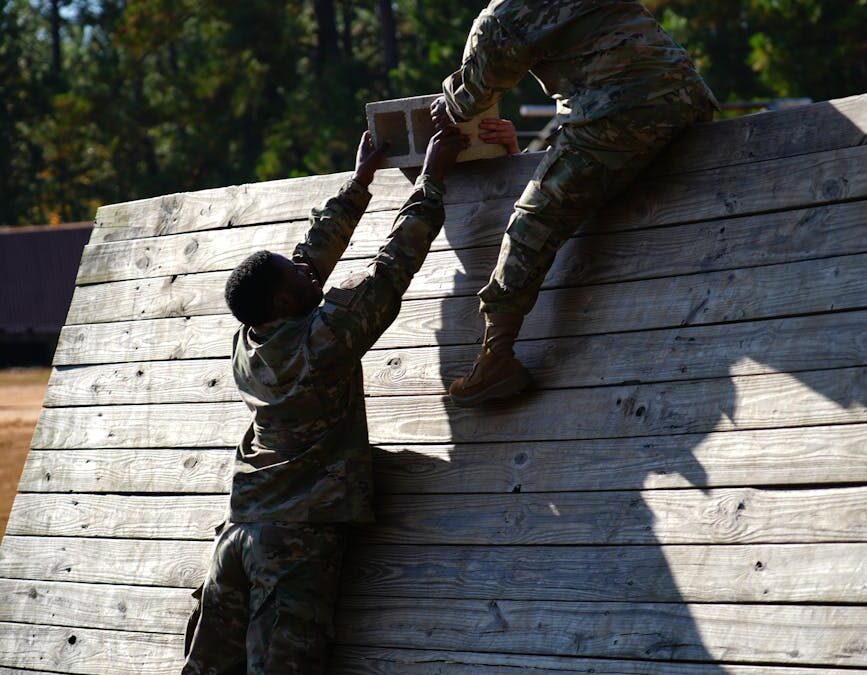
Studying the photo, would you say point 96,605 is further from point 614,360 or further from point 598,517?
point 614,360

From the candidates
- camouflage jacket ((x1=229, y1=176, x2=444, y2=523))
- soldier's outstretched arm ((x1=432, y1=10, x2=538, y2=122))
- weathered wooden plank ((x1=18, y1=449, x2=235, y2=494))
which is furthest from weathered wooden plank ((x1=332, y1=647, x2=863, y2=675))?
soldier's outstretched arm ((x1=432, y1=10, x2=538, y2=122))

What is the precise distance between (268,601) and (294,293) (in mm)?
1011

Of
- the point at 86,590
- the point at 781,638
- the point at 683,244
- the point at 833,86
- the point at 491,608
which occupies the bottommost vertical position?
the point at 833,86

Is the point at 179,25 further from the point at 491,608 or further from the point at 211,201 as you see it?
the point at 491,608

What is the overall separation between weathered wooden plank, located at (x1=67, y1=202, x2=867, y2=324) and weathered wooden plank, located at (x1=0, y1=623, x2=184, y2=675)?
141 cm

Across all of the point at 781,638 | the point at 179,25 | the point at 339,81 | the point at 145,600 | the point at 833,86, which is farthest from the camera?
the point at 179,25

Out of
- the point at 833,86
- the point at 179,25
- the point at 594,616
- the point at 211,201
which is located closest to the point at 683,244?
the point at 594,616

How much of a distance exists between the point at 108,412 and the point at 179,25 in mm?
23777

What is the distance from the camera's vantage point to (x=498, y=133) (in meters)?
4.69

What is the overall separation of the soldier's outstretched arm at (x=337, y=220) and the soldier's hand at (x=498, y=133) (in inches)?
17.7

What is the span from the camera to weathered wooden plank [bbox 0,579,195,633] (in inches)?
185

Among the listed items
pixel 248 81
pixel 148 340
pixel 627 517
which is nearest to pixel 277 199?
pixel 148 340

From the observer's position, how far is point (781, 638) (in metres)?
3.39

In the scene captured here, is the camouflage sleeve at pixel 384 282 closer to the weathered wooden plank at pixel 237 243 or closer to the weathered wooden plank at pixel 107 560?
the weathered wooden plank at pixel 237 243
